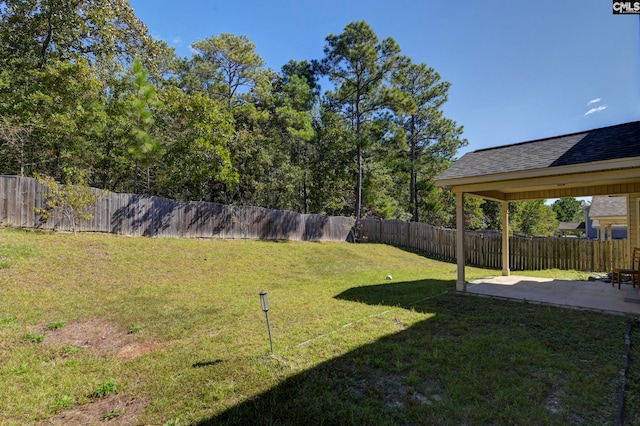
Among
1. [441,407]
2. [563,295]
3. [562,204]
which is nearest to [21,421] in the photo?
[441,407]

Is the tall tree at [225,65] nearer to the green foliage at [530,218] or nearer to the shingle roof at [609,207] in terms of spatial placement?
the shingle roof at [609,207]

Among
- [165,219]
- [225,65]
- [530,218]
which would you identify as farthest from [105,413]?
[530,218]

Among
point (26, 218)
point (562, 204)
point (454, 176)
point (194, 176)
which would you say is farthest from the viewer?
point (562, 204)

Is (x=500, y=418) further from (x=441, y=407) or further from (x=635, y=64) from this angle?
(x=635, y=64)

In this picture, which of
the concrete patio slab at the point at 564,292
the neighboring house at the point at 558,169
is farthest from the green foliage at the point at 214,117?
the concrete patio slab at the point at 564,292

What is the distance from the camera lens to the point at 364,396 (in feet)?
8.81

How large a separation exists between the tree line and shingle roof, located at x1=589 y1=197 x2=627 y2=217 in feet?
29.0

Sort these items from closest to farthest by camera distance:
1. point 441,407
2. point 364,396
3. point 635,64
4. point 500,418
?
point 500,418, point 441,407, point 364,396, point 635,64

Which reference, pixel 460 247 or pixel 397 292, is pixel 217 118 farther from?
pixel 460 247

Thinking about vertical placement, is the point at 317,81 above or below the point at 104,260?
above

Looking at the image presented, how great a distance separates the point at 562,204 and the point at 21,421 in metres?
85.1

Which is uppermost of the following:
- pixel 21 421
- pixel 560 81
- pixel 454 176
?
pixel 560 81

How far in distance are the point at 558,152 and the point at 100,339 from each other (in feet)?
28.0

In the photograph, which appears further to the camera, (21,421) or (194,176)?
(194,176)
